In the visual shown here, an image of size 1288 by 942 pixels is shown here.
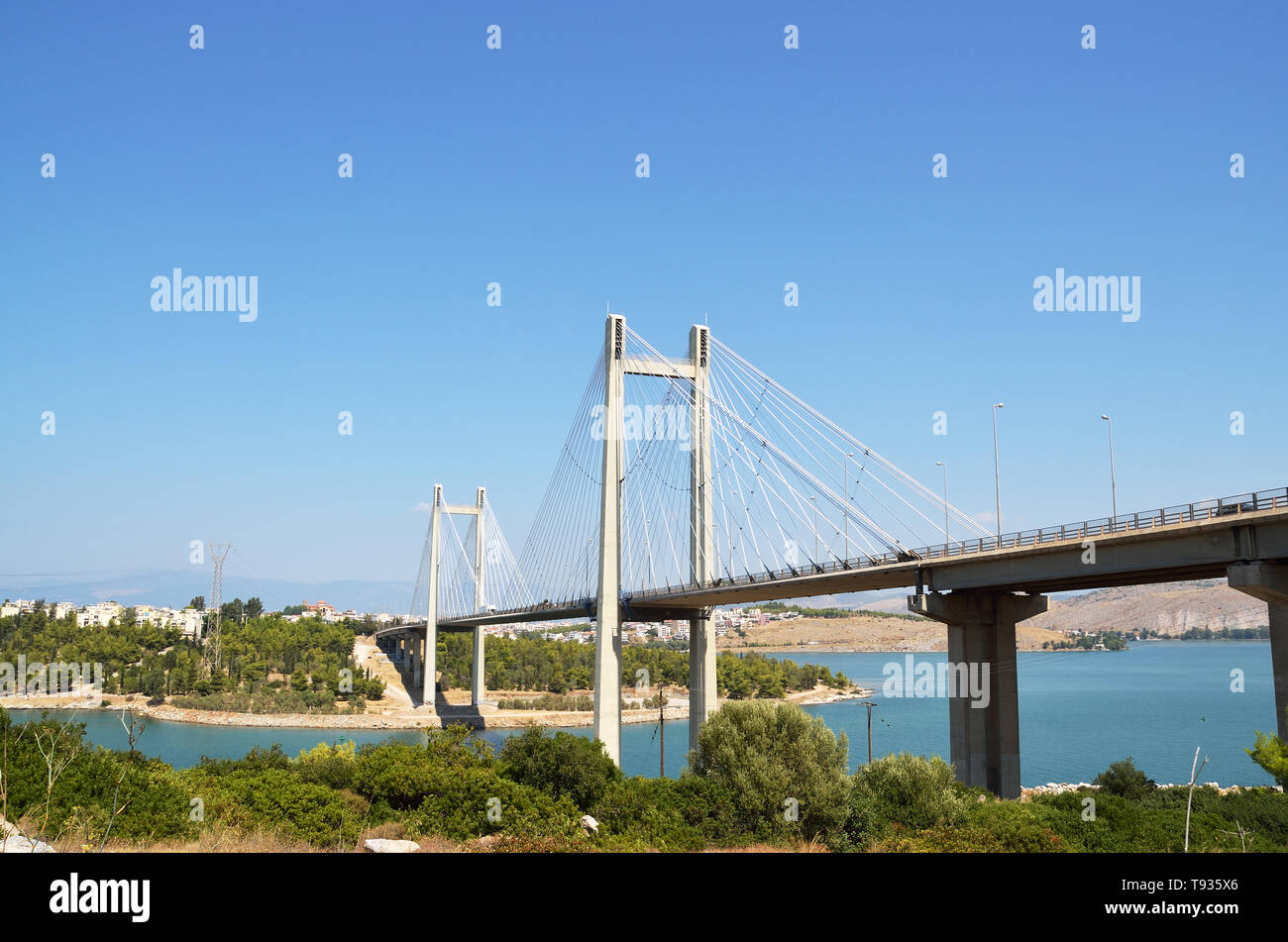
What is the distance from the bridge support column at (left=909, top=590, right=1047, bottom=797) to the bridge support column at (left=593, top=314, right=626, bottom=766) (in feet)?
49.6

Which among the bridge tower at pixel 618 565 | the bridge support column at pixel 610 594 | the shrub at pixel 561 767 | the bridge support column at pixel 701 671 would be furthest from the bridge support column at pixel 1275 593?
the bridge support column at pixel 610 594

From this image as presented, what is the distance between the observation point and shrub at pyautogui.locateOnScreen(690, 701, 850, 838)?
2205 centimetres

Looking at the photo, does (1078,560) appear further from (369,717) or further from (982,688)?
(369,717)

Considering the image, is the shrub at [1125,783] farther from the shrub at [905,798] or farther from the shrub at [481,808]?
the shrub at [481,808]

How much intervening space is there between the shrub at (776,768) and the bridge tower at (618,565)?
14.8m

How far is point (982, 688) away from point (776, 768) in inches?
347

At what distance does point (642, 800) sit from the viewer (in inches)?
878

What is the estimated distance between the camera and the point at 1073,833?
19.2m

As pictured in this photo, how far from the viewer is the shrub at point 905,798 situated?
68.3 ft

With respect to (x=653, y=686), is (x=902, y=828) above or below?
above
